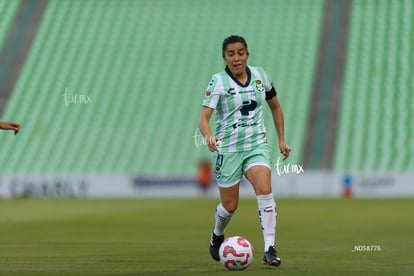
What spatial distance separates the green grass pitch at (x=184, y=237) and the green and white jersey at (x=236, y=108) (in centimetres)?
126

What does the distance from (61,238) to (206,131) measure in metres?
5.54

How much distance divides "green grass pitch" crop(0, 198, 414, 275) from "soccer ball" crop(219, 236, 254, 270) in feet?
0.38

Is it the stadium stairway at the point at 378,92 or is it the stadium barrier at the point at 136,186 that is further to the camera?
the stadium stairway at the point at 378,92

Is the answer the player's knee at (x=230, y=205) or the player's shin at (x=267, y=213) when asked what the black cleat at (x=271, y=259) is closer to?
the player's shin at (x=267, y=213)

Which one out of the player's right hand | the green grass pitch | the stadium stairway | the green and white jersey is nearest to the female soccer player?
the green and white jersey

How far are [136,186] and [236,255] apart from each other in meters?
21.3

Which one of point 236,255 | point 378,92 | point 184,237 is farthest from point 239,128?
point 378,92

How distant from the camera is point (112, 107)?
34.8 metres

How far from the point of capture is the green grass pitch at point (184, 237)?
9.90 m

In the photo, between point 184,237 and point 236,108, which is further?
point 184,237

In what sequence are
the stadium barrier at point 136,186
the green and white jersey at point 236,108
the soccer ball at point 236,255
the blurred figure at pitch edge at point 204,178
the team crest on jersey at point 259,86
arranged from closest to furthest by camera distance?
the soccer ball at point 236,255 → the green and white jersey at point 236,108 → the team crest on jersey at point 259,86 → the stadium barrier at point 136,186 → the blurred figure at pitch edge at point 204,178

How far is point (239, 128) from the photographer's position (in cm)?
1010

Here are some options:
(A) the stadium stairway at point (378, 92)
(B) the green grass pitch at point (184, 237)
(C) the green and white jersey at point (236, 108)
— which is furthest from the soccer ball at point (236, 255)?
(A) the stadium stairway at point (378, 92)

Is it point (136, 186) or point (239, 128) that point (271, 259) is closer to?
point (239, 128)
